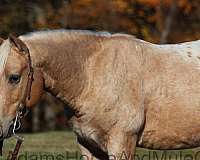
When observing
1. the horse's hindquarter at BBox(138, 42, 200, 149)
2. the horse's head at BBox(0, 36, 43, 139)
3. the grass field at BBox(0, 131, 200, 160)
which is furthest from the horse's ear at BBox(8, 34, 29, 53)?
the grass field at BBox(0, 131, 200, 160)

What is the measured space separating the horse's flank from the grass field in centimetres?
277

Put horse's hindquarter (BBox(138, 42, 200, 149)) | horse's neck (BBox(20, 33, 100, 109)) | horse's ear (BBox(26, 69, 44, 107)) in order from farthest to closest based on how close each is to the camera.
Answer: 1. horse's hindquarter (BBox(138, 42, 200, 149))
2. horse's neck (BBox(20, 33, 100, 109))
3. horse's ear (BBox(26, 69, 44, 107))

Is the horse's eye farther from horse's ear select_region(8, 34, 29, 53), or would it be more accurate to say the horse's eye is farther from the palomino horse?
horse's ear select_region(8, 34, 29, 53)

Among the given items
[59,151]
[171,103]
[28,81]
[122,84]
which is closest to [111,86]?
[122,84]

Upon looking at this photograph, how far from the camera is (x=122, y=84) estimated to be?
520 cm

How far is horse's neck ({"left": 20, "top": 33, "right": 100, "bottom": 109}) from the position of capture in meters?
5.03

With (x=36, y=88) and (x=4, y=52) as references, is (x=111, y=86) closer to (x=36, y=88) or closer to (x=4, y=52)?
(x=36, y=88)

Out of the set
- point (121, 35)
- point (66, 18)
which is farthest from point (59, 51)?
point (66, 18)

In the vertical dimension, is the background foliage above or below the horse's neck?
below

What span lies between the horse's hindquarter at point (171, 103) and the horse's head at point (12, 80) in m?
1.11

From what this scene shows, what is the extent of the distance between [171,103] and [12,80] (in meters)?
1.48

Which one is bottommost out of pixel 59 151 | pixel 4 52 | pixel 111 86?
pixel 59 151

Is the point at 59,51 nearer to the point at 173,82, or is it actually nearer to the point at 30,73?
the point at 30,73

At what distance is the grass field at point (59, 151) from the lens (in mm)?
8734
